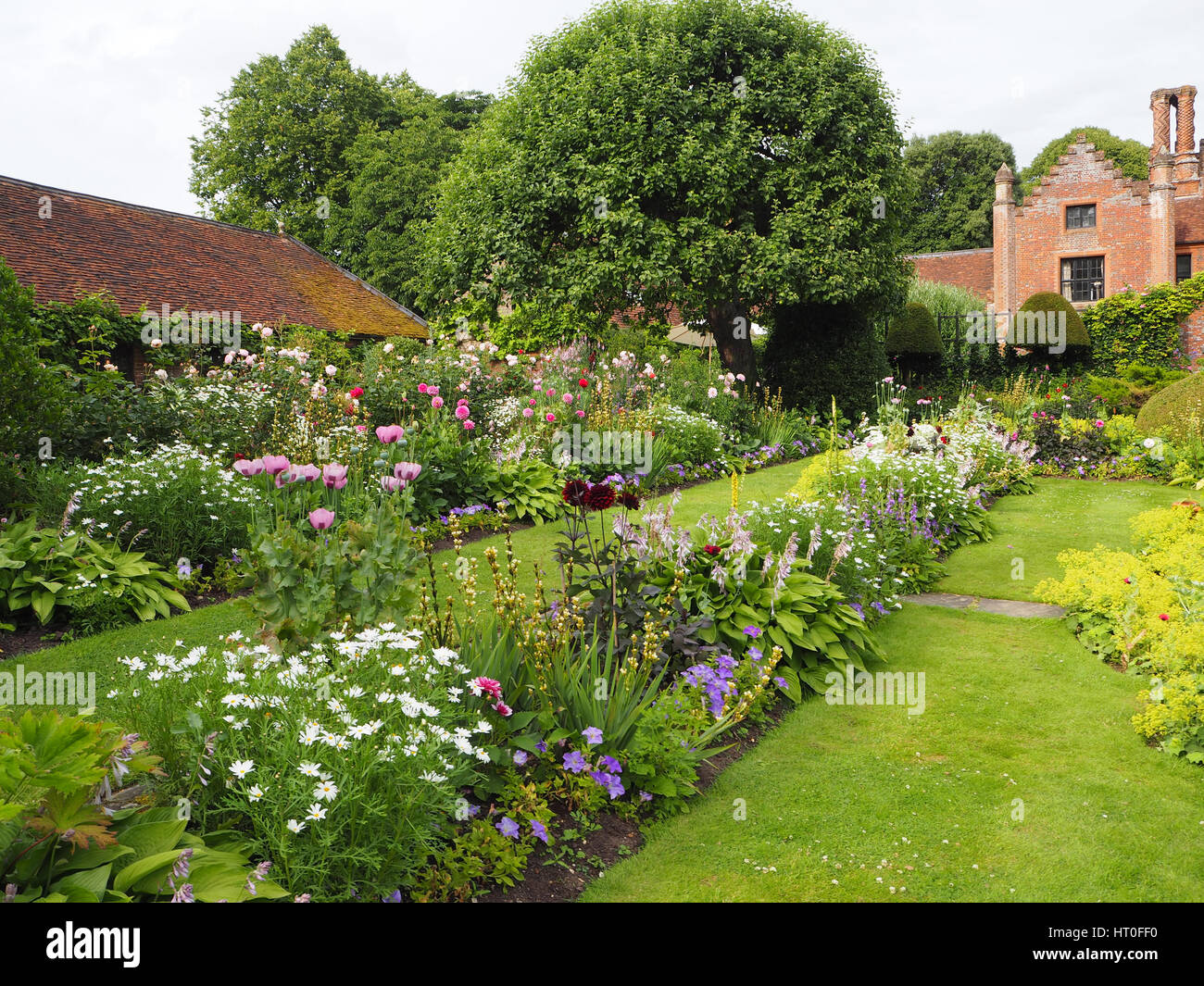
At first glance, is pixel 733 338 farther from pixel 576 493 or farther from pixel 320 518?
pixel 320 518

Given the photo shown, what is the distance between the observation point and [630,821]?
3600 mm

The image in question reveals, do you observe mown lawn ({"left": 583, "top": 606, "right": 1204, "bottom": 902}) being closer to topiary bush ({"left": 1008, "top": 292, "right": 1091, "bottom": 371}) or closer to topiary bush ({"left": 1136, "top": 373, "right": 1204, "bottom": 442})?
topiary bush ({"left": 1136, "top": 373, "right": 1204, "bottom": 442})

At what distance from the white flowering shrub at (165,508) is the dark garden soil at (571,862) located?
4.24 meters

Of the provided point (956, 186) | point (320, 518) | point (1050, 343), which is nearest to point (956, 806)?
point (320, 518)

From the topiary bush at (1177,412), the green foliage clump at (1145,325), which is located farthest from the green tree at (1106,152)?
the topiary bush at (1177,412)

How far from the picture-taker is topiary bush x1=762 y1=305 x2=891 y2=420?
1734 centimetres

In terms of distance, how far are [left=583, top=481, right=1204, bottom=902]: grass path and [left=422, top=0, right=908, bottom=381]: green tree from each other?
11.2 meters

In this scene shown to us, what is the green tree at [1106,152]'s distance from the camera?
42188 millimetres

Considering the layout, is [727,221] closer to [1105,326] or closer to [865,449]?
[865,449]

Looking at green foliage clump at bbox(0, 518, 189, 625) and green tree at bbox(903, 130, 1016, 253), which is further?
green tree at bbox(903, 130, 1016, 253)

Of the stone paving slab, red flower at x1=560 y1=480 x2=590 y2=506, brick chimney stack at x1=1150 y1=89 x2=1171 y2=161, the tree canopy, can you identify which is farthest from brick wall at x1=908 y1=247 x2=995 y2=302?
red flower at x1=560 y1=480 x2=590 y2=506

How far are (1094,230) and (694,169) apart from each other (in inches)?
924

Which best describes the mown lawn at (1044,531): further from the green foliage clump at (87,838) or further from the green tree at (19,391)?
the green tree at (19,391)
